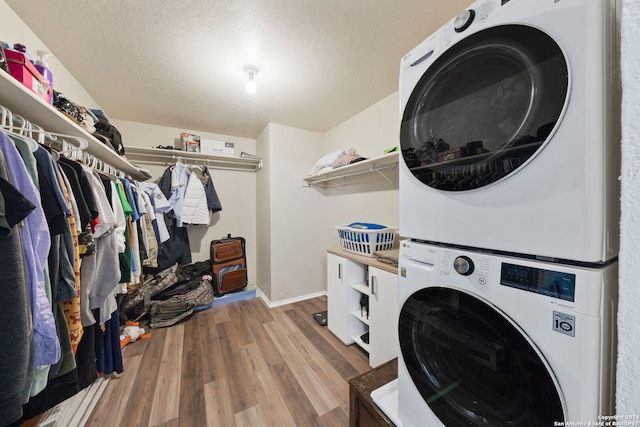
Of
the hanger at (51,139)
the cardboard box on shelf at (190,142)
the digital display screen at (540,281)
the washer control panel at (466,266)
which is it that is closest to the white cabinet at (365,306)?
the washer control panel at (466,266)

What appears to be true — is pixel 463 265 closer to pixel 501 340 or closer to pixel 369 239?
pixel 501 340

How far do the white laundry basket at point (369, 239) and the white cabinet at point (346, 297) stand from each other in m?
0.14

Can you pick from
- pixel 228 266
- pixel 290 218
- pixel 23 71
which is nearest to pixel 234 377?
pixel 228 266

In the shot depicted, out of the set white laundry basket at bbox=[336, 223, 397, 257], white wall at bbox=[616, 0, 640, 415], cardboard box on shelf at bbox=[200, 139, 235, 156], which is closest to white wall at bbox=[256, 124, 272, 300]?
cardboard box on shelf at bbox=[200, 139, 235, 156]

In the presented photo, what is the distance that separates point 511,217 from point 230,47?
170cm

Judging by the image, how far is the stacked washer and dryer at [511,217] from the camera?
1.27 ft

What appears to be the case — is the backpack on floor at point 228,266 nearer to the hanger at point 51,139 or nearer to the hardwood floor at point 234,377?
the hardwood floor at point 234,377

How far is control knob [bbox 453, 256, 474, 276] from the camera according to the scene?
546 millimetres

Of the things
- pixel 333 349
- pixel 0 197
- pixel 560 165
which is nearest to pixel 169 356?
pixel 333 349

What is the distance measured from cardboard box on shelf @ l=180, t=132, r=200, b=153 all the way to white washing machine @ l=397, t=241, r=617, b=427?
2.57m

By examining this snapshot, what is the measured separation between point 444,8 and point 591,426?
164cm

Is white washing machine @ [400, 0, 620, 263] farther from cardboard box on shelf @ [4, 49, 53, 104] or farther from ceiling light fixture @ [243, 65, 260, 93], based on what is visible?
cardboard box on shelf @ [4, 49, 53, 104]

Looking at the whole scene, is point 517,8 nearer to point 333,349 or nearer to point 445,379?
point 445,379

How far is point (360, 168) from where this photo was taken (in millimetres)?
2111
